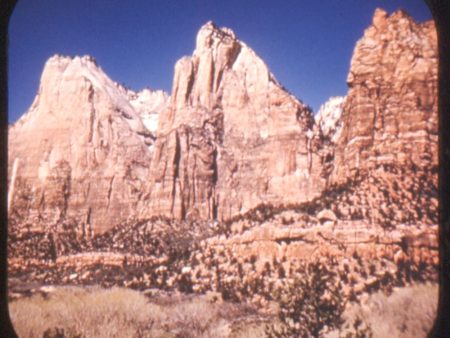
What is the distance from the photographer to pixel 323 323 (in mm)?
6883

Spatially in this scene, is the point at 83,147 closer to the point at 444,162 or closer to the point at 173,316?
the point at 173,316

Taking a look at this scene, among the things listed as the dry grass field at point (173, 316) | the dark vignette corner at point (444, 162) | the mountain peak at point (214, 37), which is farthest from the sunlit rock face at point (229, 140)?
the dark vignette corner at point (444, 162)

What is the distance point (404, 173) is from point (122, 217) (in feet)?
52.2

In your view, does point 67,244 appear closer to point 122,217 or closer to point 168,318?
point 122,217

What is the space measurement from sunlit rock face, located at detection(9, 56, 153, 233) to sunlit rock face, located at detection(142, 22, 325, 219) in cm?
180

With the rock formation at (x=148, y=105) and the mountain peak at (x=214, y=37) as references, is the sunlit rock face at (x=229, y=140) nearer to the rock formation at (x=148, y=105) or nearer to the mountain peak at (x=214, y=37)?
the mountain peak at (x=214, y=37)

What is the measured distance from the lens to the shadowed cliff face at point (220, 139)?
34.4ft

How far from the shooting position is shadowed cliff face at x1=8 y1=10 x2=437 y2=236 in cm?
1048

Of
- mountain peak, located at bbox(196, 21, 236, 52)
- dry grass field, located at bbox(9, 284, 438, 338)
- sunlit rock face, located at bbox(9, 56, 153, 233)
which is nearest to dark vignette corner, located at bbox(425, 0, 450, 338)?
dry grass field, located at bbox(9, 284, 438, 338)

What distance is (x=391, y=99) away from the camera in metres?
11.6

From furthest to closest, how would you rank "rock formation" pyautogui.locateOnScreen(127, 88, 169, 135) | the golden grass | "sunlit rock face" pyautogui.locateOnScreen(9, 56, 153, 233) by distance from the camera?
"rock formation" pyautogui.locateOnScreen(127, 88, 169, 135) → "sunlit rock face" pyautogui.locateOnScreen(9, 56, 153, 233) → the golden grass

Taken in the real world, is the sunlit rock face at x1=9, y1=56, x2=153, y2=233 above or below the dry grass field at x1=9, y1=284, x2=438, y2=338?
above

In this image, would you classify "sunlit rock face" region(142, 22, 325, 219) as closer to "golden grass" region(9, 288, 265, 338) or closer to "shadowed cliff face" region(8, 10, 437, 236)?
"shadowed cliff face" region(8, 10, 437, 236)

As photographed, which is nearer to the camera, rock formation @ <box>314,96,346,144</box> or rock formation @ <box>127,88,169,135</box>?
rock formation @ <box>314,96,346,144</box>
